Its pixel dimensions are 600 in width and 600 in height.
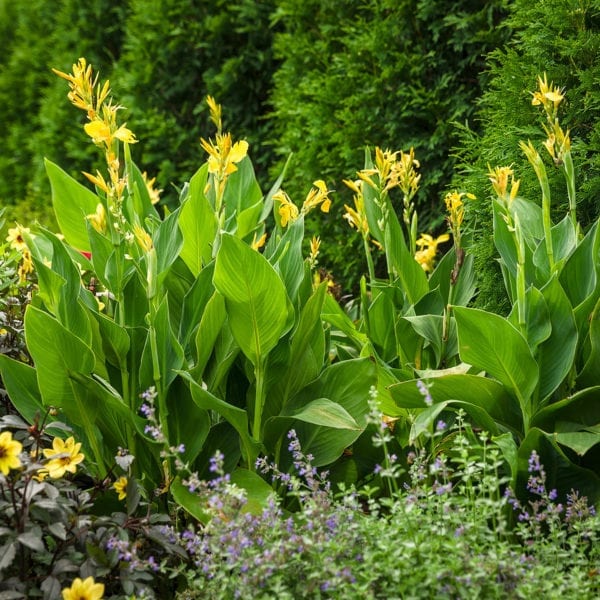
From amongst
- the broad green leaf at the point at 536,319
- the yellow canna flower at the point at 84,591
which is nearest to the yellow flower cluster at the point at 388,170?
the broad green leaf at the point at 536,319

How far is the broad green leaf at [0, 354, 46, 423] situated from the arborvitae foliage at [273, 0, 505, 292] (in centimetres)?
199

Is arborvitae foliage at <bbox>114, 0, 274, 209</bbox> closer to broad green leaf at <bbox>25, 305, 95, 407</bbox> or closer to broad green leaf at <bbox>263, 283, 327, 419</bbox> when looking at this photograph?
broad green leaf at <bbox>263, 283, 327, 419</bbox>

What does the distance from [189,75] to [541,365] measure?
171 inches

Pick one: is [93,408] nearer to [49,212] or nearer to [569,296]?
[569,296]

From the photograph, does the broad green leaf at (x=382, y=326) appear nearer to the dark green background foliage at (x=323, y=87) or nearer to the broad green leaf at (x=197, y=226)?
the dark green background foliage at (x=323, y=87)

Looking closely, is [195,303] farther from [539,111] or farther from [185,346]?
[539,111]

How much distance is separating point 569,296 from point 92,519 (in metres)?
1.57

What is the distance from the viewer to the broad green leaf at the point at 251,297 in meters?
2.60

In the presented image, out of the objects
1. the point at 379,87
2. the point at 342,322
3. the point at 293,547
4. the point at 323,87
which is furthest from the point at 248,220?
the point at 323,87

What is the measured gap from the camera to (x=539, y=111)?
3.43 m

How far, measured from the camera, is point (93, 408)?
2855mm

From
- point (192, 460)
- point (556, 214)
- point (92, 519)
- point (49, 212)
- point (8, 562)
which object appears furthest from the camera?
point (49, 212)

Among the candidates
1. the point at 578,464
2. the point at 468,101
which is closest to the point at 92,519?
the point at 578,464

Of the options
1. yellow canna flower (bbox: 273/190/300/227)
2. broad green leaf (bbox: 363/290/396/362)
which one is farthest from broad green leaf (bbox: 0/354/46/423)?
broad green leaf (bbox: 363/290/396/362)
